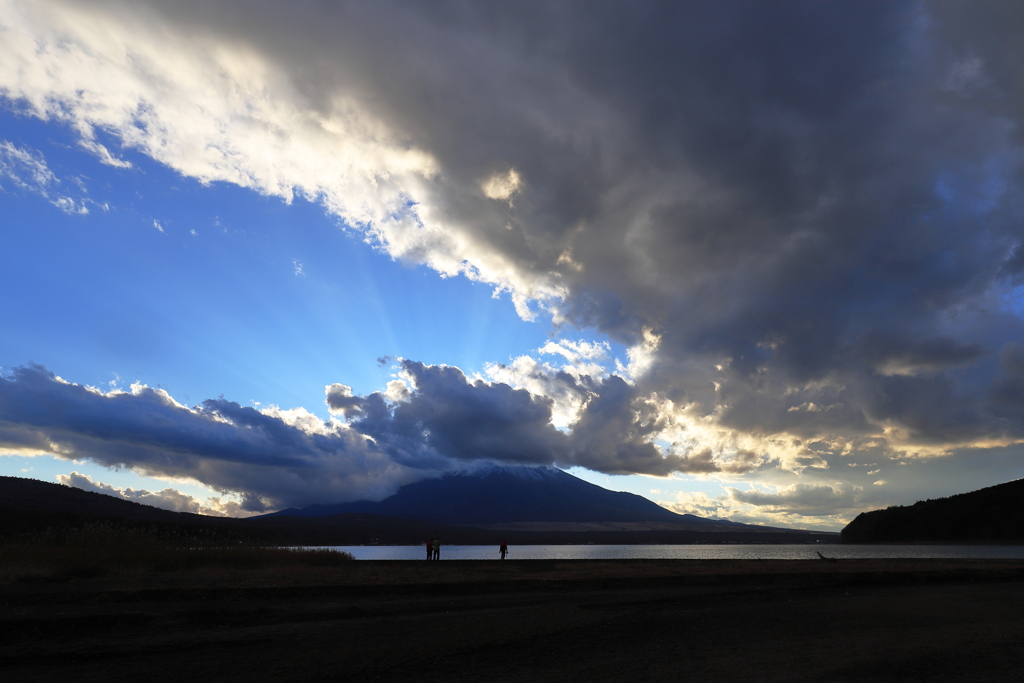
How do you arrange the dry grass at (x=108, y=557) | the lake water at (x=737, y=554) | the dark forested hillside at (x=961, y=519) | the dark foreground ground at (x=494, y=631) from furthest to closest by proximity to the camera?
1. the dark forested hillside at (x=961, y=519)
2. the lake water at (x=737, y=554)
3. the dry grass at (x=108, y=557)
4. the dark foreground ground at (x=494, y=631)

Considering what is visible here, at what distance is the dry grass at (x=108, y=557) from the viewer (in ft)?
68.6

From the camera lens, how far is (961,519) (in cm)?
12675

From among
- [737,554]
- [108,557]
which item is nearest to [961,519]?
[737,554]

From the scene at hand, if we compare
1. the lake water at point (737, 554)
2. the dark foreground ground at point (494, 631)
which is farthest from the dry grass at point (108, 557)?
the lake water at point (737, 554)

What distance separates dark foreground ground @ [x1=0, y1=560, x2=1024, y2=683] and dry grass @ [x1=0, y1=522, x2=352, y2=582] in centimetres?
160

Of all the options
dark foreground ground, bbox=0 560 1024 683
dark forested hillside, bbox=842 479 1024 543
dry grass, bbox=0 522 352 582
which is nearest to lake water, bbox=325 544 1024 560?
dark forested hillside, bbox=842 479 1024 543

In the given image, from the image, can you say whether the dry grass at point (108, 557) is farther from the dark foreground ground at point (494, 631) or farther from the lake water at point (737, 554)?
the lake water at point (737, 554)

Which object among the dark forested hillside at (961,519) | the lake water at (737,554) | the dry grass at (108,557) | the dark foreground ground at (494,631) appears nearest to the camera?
the dark foreground ground at (494,631)

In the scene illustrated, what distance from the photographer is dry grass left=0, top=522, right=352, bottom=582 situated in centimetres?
2092

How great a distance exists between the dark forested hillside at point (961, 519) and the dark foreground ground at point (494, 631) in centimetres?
13451

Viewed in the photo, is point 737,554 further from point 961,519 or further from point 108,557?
point 961,519

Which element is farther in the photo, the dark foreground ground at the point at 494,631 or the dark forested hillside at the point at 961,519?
the dark forested hillside at the point at 961,519

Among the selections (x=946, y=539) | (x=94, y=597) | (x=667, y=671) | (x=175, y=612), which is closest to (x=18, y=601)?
(x=94, y=597)

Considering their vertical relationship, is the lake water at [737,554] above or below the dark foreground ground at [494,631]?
below
